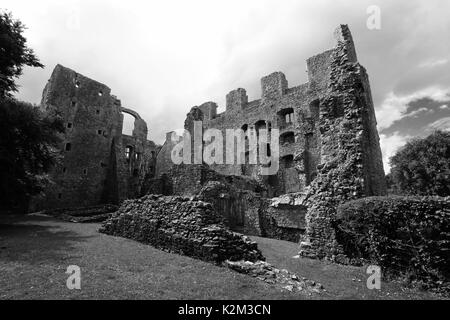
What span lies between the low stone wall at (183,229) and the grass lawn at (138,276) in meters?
0.55

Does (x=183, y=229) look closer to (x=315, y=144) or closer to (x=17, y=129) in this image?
(x=17, y=129)

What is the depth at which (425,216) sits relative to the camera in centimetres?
776

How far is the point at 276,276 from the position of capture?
25.0 feet

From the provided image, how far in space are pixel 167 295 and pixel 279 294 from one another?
99.6 inches

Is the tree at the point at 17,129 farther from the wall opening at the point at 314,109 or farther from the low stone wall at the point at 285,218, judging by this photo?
the wall opening at the point at 314,109

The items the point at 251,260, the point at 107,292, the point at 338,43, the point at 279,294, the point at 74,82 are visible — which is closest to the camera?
the point at 107,292

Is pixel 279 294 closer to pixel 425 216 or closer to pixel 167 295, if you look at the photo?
pixel 167 295

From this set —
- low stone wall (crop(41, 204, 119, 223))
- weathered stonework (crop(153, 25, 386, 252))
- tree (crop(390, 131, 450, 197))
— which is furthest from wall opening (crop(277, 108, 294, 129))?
low stone wall (crop(41, 204, 119, 223))

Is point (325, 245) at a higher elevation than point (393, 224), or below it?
below

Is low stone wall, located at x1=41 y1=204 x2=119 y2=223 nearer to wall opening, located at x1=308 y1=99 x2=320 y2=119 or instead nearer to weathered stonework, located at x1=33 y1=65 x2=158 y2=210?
weathered stonework, located at x1=33 y1=65 x2=158 y2=210

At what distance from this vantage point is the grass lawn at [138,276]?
19.6 feet

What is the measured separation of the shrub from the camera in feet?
24.7

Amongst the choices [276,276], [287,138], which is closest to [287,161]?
[287,138]
